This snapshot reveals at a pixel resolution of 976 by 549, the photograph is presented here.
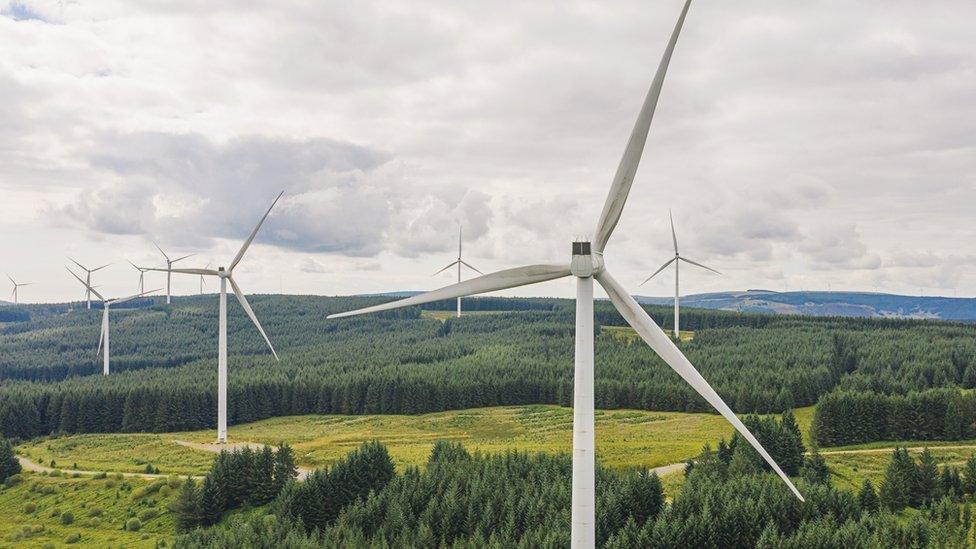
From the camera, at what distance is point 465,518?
67562 millimetres

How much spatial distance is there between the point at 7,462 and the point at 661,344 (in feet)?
373

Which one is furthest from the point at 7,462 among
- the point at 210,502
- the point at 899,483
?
the point at 899,483

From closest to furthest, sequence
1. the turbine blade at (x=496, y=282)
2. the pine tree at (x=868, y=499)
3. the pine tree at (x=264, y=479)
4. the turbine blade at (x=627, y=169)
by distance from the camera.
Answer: the turbine blade at (x=627, y=169) → the turbine blade at (x=496, y=282) → the pine tree at (x=868, y=499) → the pine tree at (x=264, y=479)

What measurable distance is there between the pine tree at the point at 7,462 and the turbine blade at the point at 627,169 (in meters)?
111

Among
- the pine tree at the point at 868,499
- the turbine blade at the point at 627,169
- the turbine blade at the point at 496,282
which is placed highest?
the turbine blade at the point at 627,169

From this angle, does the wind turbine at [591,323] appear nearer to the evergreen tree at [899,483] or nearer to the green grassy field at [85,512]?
the evergreen tree at [899,483]

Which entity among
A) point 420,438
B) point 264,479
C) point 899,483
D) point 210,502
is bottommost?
point 420,438

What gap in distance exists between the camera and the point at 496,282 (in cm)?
3625

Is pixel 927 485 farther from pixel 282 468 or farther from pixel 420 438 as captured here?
pixel 420 438

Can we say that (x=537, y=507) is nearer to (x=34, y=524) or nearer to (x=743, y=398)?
(x=34, y=524)

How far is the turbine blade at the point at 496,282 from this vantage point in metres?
35.1

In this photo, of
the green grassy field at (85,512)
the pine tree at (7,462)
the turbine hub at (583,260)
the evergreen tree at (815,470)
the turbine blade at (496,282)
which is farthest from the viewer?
the pine tree at (7,462)

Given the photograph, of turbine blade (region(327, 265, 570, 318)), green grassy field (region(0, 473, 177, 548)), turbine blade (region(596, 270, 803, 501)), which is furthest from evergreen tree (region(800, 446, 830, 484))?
green grassy field (region(0, 473, 177, 548))

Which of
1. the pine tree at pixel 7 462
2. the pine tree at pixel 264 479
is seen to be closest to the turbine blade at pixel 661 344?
the pine tree at pixel 264 479
